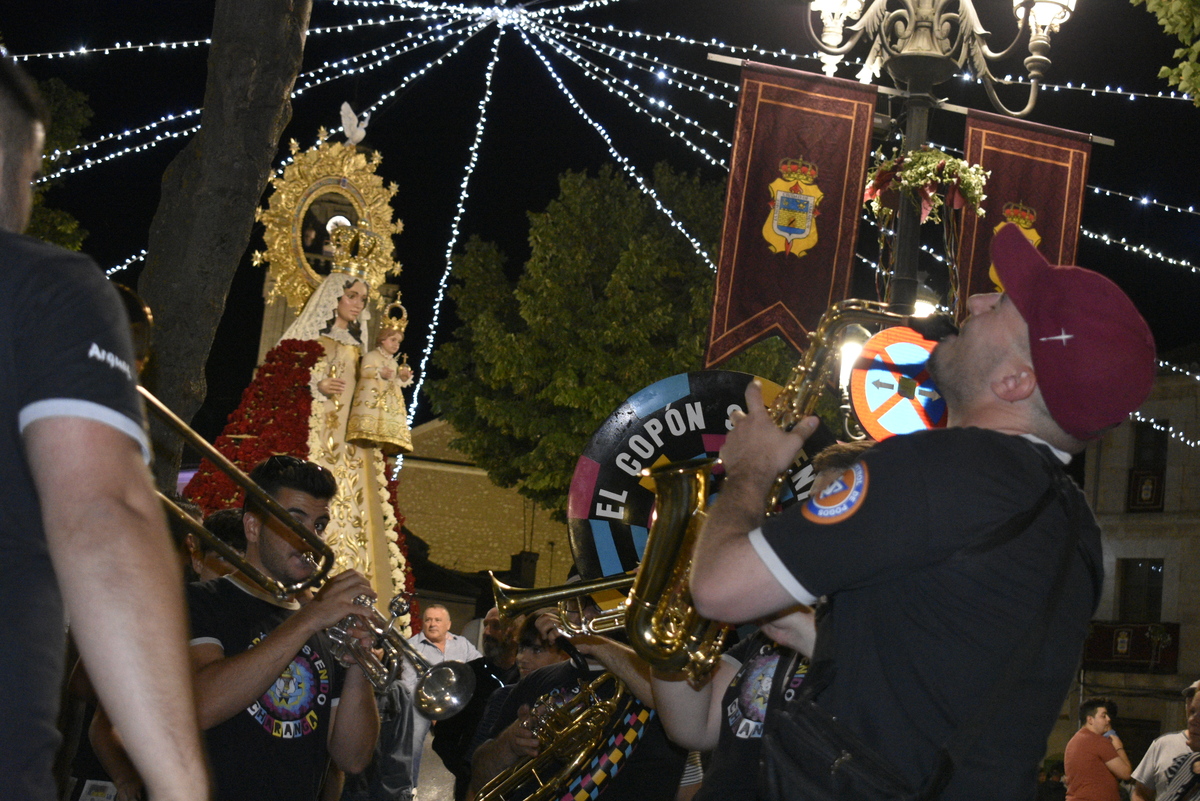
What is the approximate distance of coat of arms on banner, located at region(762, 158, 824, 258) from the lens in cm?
919

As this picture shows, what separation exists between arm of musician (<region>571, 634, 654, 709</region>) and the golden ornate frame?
16.0ft

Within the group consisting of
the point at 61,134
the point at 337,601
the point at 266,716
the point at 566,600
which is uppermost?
the point at 61,134

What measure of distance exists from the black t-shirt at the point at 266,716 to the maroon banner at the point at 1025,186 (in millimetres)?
6506

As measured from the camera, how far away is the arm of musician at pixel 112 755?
13.3 feet

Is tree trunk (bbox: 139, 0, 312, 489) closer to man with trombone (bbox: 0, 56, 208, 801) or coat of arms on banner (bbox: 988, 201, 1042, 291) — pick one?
man with trombone (bbox: 0, 56, 208, 801)

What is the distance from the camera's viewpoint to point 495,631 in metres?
6.55

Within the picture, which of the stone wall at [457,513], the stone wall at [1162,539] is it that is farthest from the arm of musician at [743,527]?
the stone wall at [457,513]

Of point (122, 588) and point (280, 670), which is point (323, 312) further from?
point (122, 588)

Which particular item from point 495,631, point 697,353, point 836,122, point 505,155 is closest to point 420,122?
point 505,155

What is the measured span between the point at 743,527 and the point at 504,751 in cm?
315

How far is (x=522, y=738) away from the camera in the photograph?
5082 mm

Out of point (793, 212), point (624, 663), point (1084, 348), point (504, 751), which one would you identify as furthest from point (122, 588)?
point (793, 212)

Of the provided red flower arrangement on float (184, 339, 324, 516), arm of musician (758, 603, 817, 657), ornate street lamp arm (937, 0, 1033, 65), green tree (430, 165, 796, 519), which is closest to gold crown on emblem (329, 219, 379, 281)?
red flower arrangement on float (184, 339, 324, 516)

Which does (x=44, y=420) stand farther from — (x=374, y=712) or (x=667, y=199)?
(x=667, y=199)
